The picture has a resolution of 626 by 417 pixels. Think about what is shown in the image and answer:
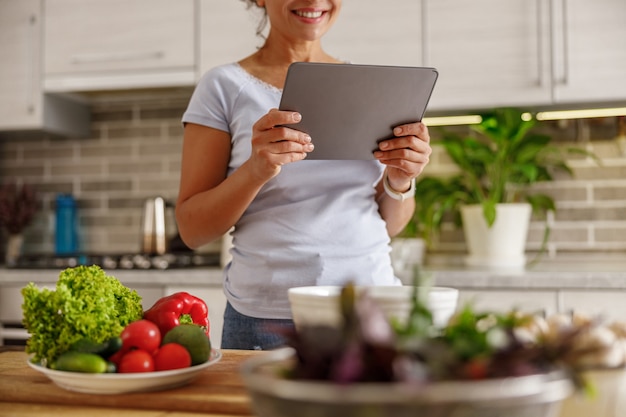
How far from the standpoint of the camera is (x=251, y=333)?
138cm

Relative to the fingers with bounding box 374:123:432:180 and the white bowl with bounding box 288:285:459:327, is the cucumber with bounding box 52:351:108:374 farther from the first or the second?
the fingers with bounding box 374:123:432:180

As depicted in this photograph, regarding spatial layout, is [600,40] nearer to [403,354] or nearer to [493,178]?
[493,178]

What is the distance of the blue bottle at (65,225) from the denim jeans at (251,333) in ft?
6.17

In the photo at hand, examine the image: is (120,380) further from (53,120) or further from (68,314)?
(53,120)

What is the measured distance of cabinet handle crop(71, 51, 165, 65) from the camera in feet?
8.98

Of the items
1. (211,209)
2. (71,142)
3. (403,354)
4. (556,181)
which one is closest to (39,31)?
(71,142)

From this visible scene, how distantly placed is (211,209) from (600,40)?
1.69 metres

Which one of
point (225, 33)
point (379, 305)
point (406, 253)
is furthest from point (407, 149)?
point (225, 33)

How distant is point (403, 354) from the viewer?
1.75 feet

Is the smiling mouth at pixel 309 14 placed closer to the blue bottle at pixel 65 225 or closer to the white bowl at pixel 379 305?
the white bowl at pixel 379 305

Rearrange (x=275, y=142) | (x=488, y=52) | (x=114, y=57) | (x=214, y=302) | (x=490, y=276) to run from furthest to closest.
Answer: (x=114, y=57), (x=488, y=52), (x=214, y=302), (x=490, y=276), (x=275, y=142)

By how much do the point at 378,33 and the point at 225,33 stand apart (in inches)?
23.6

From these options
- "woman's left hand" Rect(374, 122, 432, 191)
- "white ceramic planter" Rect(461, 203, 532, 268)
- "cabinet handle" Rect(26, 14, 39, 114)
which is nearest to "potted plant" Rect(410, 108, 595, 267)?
"white ceramic planter" Rect(461, 203, 532, 268)

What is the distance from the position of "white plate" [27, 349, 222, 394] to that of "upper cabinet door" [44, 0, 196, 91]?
1.99 meters
